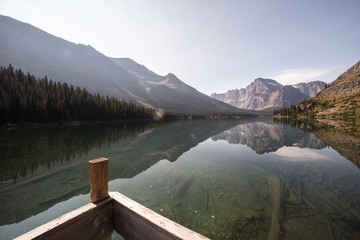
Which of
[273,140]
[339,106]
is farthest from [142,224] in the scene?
[339,106]

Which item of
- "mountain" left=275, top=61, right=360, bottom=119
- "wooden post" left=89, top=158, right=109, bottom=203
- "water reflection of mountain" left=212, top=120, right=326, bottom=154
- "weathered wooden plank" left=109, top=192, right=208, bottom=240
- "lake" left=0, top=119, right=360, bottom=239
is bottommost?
"water reflection of mountain" left=212, top=120, right=326, bottom=154

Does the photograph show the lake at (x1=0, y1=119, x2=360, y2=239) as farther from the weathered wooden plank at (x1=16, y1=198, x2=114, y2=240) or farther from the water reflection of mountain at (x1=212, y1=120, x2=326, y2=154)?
the water reflection of mountain at (x1=212, y1=120, x2=326, y2=154)

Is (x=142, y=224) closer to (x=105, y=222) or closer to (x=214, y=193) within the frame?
(x=105, y=222)

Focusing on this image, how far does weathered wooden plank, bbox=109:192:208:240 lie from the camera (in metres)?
2.45

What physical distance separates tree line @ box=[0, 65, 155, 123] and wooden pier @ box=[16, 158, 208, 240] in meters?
91.6

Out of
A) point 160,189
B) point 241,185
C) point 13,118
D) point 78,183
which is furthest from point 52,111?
point 241,185

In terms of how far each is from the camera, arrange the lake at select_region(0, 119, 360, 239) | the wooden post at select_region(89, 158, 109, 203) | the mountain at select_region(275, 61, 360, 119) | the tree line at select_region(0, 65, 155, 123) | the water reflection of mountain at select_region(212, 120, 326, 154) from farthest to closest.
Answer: the mountain at select_region(275, 61, 360, 119) → the tree line at select_region(0, 65, 155, 123) → the water reflection of mountain at select_region(212, 120, 326, 154) → the lake at select_region(0, 119, 360, 239) → the wooden post at select_region(89, 158, 109, 203)

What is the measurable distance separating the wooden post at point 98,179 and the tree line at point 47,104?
300ft

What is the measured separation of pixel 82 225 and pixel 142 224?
4.25 ft

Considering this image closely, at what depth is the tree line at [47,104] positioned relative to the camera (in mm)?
62594

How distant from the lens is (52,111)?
2793 inches

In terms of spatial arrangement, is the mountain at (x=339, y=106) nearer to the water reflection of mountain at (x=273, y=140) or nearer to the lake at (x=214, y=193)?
the water reflection of mountain at (x=273, y=140)

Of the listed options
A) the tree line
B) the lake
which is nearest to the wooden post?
the lake

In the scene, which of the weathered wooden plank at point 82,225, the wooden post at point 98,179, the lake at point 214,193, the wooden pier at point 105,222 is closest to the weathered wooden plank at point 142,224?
the wooden pier at point 105,222
